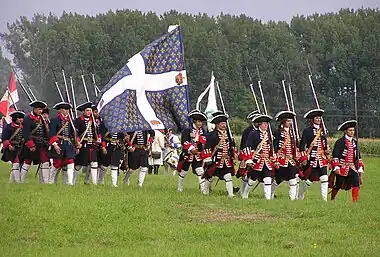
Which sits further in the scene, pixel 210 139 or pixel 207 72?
A: pixel 207 72

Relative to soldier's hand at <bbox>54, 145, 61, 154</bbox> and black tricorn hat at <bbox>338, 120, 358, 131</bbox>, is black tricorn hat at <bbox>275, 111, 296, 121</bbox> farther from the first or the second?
soldier's hand at <bbox>54, 145, 61, 154</bbox>

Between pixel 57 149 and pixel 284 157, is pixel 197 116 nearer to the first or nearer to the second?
pixel 284 157

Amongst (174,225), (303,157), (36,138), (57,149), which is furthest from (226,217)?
(36,138)

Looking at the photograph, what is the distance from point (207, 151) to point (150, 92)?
195 centimetres

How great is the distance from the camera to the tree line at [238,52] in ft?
127

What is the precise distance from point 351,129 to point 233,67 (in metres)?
Answer: 38.8

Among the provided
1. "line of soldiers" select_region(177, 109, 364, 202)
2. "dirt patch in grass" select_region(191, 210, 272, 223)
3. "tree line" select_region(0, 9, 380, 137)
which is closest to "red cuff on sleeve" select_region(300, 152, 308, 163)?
"line of soldiers" select_region(177, 109, 364, 202)

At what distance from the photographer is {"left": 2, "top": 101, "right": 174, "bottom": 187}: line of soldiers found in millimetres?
19938

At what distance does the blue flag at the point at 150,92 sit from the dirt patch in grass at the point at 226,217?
14.5 feet

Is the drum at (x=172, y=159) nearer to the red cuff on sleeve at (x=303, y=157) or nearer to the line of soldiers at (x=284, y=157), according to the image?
the line of soldiers at (x=284, y=157)

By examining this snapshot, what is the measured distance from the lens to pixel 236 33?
61.7m

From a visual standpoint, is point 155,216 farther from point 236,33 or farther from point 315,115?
point 236,33

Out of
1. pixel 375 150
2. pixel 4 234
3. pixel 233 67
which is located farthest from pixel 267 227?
pixel 233 67

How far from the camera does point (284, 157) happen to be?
18234 mm
